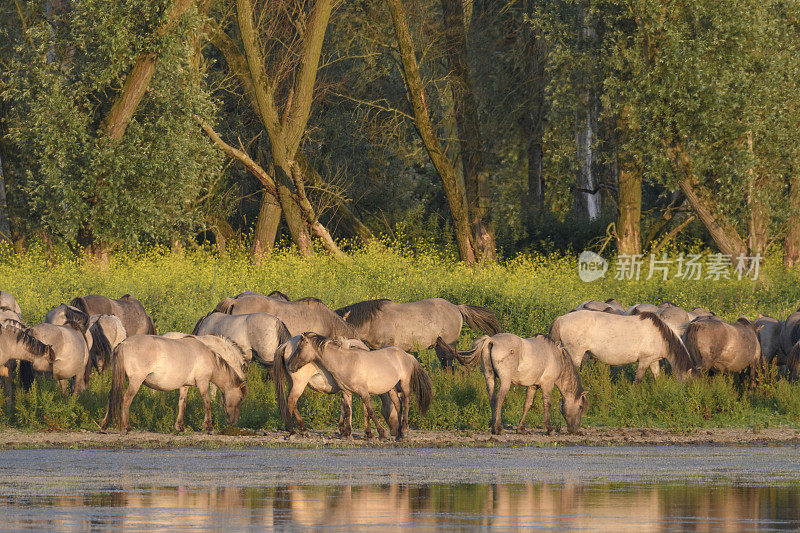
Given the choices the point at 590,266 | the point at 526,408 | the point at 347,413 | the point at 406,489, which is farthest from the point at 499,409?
the point at 590,266

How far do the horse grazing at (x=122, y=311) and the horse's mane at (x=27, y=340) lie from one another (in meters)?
3.55

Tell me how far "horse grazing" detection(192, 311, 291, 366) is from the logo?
16.9 m

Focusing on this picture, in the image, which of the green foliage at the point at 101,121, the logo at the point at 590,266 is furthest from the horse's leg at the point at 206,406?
the logo at the point at 590,266

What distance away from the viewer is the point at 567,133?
133ft

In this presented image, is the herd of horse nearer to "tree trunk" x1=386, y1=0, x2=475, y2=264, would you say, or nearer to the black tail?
the black tail

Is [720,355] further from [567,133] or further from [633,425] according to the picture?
[567,133]

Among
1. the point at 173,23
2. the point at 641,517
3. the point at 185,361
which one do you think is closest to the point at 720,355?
the point at 185,361

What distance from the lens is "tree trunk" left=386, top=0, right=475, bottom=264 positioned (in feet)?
120

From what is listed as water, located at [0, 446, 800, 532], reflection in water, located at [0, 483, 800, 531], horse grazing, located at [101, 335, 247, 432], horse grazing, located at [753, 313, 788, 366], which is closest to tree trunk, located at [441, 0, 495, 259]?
horse grazing, located at [753, 313, 788, 366]

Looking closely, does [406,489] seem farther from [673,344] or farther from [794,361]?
[794,361]

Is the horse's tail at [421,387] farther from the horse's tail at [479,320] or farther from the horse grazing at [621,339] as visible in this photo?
the horse's tail at [479,320]

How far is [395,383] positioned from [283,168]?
66.9 ft

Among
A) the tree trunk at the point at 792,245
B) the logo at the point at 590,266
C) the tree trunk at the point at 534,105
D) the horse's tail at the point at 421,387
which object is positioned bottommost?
the horse's tail at the point at 421,387

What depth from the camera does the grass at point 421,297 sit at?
754 inches
